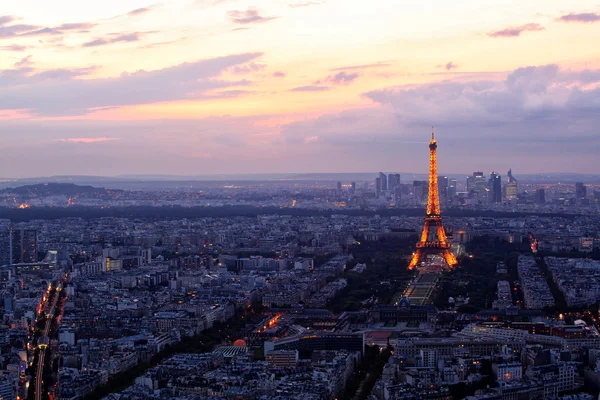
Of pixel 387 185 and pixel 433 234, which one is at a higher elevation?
pixel 387 185

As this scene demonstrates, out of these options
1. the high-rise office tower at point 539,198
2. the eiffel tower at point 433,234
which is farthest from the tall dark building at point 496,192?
the eiffel tower at point 433,234

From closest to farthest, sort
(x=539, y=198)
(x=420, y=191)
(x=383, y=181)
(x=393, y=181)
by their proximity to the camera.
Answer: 1. (x=539, y=198)
2. (x=420, y=191)
3. (x=393, y=181)
4. (x=383, y=181)

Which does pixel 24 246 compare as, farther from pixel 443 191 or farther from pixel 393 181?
pixel 393 181

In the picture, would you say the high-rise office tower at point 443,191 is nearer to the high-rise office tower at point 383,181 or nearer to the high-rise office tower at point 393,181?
the high-rise office tower at point 393,181

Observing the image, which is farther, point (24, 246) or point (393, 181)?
point (393, 181)

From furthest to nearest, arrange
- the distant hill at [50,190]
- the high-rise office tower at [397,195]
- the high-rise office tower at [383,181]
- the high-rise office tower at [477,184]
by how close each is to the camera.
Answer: the high-rise office tower at [383,181]
the distant hill at [50,190]
the high-rise office tower at [477,184]
the high-rise office tower at [397,195]

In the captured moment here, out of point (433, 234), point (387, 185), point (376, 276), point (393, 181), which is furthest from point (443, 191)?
point (376, 276)

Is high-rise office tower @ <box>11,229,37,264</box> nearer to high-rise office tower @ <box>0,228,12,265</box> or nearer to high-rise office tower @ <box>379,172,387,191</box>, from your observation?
high-rise office tower @ <box>0,228,12,265</box>

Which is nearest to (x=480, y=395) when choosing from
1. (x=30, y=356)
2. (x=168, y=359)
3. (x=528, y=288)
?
(x=168, y=359)

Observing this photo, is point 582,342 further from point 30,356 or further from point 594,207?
point 594,207
